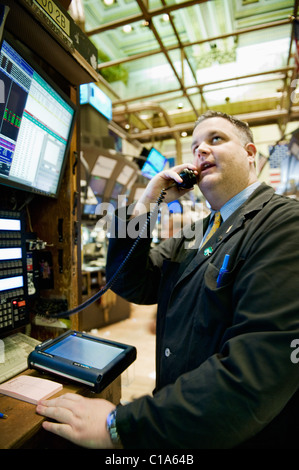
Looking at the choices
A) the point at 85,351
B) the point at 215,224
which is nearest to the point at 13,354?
the point at 85,351

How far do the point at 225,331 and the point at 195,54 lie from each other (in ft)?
22.1

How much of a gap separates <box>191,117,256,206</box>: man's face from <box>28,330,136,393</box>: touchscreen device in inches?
35.7

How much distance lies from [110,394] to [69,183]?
3.64ft

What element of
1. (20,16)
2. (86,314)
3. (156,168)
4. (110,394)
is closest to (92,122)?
(156,168)

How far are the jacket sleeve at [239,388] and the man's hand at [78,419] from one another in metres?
0.06

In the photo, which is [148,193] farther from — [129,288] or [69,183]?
[129,288]

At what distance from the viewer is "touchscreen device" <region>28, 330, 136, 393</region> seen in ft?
2.70

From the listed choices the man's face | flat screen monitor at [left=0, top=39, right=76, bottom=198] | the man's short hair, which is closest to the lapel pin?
the man's face

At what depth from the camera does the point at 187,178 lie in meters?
1.48

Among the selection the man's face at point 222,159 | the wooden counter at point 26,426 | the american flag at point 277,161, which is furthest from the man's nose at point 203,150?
the american flag at point 277,161

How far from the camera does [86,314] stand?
158 inches

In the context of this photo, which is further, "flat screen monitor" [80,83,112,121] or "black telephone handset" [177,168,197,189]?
"flat screen monitor" [80,83,112,121]

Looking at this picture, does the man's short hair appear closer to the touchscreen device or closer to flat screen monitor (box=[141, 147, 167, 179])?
the touchscreen device

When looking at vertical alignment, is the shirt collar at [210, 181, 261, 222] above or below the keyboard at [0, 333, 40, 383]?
above
